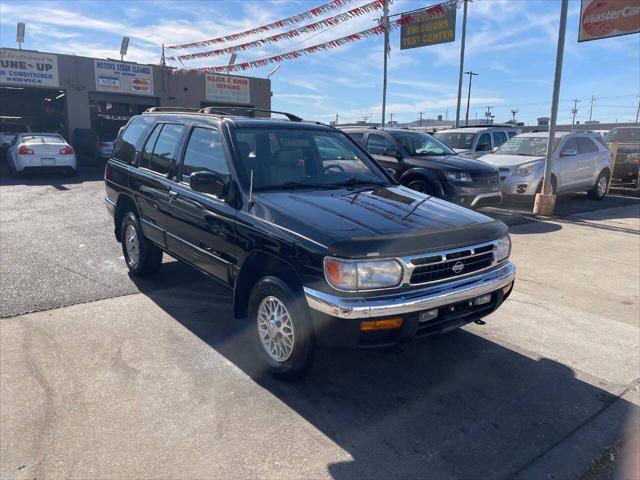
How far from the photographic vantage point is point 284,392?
3400 mm

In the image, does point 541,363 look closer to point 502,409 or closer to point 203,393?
point 502,409

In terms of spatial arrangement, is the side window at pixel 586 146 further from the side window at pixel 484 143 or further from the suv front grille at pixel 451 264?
the suv front grille at pixel 451 264

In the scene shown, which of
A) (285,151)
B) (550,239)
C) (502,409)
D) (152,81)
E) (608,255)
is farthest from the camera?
(152,81)

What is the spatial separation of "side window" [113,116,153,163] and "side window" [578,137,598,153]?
10343 mm

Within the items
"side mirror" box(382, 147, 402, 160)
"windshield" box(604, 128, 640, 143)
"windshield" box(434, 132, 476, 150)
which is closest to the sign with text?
"windshield" box(604, 128, 640, 143)

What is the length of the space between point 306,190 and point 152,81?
933 inches

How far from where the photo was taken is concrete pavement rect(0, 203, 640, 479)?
2703mm

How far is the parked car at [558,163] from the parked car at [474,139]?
1.36m

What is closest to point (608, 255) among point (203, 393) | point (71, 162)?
point (203, 393)

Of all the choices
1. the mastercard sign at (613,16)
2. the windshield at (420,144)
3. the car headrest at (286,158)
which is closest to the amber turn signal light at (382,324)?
the car headrest at (286,158)

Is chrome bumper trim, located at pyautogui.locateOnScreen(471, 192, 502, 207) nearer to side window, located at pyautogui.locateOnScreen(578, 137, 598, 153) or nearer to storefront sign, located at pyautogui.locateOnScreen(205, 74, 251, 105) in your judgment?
side window, located at pyautogui.locateOnScreen(578, 137, 598, 153)

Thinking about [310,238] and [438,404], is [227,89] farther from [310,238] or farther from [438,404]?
A: [438,404]

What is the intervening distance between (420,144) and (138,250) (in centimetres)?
629

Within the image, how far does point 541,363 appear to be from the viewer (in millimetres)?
3859
